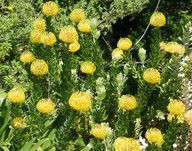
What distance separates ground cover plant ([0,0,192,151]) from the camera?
1.97 m

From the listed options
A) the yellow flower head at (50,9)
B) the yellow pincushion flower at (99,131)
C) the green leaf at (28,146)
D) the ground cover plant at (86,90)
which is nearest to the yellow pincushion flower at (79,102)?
the ground cover plant at (86,90)

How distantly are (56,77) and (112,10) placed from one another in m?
1.98

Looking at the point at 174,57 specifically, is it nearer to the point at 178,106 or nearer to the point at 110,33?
the point at 178,106

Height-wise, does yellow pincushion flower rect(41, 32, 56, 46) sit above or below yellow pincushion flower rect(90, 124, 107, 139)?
above

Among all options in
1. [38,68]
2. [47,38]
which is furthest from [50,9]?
[38,68]

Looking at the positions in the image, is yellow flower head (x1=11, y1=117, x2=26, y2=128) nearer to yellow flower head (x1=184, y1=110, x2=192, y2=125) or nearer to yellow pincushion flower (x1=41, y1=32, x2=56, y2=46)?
yellow pincushion flower (x1=41, y1=32, x2=56, y2=46)

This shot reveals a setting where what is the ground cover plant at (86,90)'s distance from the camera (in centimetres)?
197

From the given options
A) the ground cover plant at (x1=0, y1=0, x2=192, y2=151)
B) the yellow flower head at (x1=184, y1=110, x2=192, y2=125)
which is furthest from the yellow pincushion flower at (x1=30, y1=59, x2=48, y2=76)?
the yellow flower head at (x1=184, y1=110, x2=192, y2=125)

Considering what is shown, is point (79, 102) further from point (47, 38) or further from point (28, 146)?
point (47, 38)

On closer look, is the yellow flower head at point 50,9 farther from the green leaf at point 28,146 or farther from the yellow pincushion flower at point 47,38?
the green leaf at point 28,146

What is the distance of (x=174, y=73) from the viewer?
8.59 feet

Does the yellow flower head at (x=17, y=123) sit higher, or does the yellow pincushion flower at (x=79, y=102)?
the yellow pincushion flower at (x=79, y=102)

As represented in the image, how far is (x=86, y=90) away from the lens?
249 cm

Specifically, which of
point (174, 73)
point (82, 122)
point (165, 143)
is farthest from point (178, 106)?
point (82, 122)
